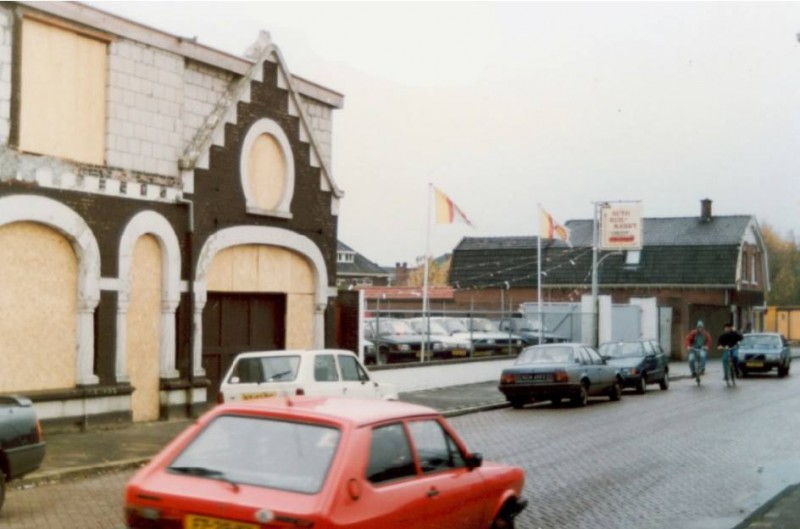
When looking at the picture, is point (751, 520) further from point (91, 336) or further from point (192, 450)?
point (91, 336)

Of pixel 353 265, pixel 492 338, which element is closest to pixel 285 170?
pixel 492 338

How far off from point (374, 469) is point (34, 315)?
466 inches

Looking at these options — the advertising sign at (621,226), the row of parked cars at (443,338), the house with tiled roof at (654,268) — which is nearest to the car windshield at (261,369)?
the row of parked cars at (443,338)

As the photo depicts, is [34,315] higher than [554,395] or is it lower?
higher

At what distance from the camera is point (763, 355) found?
3684 centimetres

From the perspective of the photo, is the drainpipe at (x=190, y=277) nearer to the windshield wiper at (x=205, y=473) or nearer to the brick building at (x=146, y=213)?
the brick building at (x=146, y=213)

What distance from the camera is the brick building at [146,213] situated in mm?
17141

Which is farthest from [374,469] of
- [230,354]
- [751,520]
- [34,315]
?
[230,354]

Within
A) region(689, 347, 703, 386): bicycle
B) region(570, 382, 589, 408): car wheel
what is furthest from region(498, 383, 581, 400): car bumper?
region(689, 347, 703, 386): bicycle

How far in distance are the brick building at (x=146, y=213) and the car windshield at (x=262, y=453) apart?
10.9 m

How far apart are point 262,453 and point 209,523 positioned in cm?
58

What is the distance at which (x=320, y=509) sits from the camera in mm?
6109

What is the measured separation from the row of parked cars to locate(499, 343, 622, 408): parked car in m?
5.20

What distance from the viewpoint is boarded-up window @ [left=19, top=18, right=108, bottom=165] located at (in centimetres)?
1712
